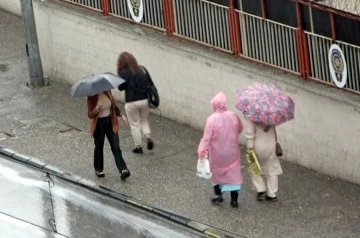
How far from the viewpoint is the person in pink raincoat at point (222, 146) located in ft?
43.9

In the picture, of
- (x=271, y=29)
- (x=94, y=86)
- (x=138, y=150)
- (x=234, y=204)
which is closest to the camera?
(x=234, y=204)

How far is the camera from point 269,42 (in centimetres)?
1547

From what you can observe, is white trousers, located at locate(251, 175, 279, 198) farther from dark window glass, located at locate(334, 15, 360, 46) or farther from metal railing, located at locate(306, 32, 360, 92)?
dark window glass, located at locate(334, 15, 360, 46)

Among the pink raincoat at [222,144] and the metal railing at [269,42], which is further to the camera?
the metal railing at [269,42]

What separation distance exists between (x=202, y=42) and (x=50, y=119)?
2574 mm

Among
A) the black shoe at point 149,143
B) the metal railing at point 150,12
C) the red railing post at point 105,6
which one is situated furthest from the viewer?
the red railing post at point 105,6

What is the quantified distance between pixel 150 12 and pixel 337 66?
3522 mm

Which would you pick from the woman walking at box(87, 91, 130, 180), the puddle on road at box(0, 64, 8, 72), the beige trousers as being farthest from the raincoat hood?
the puddle on road at box(0, 64, 8, 72)

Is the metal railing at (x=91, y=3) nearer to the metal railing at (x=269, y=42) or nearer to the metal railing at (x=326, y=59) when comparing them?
the metal railing at (x=269, y=42)

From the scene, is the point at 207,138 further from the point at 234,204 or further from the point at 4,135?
the point at 4,135

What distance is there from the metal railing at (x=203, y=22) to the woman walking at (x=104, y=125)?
2229mm

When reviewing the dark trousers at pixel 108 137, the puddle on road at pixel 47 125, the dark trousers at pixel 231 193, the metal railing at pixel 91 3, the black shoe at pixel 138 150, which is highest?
the metal railing at pixel 91 3

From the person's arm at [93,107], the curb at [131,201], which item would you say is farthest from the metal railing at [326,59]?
the curb at [131,201]

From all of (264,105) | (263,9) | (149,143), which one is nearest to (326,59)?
(263,9)
